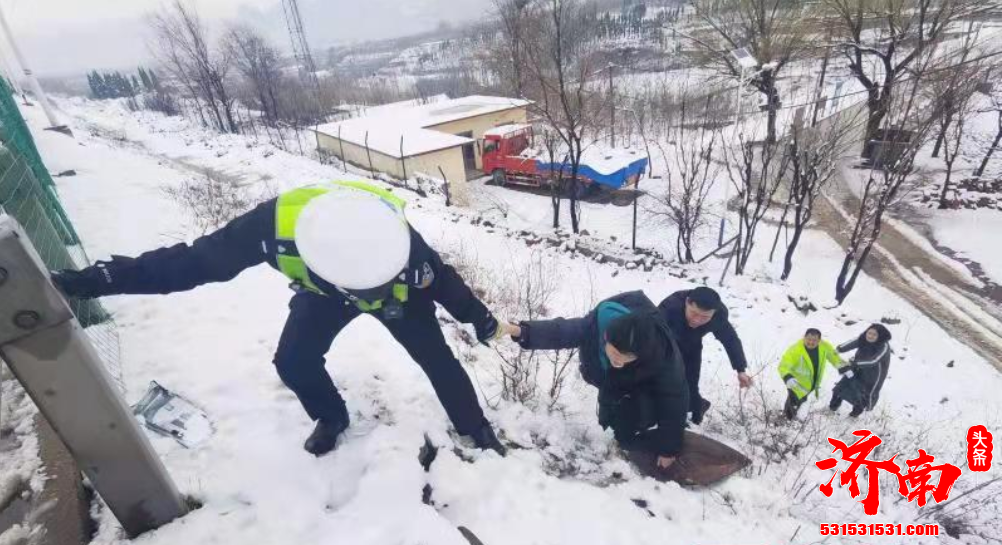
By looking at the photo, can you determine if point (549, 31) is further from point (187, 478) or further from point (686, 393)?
point (187, 478)

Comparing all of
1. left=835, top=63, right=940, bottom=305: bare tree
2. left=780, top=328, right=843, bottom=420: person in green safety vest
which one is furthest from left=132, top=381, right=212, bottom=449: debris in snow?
left=835, top=63, right=940, bottom=305: bare tree

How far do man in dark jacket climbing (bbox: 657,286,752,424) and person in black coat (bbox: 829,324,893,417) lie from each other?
2.04 metres

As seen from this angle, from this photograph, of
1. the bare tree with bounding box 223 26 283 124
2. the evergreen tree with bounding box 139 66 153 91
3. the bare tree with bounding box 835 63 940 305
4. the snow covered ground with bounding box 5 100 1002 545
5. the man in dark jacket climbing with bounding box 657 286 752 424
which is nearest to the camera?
the snow covered ground with bounding box 5 100 1002 545

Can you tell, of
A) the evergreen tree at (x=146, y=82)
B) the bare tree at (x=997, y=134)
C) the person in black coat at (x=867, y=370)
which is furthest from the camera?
the evergreen tree at (x=146, y=82)

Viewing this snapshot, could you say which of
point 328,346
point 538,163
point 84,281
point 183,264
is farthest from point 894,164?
point 84,281

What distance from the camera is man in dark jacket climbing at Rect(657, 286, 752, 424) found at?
3.38 m

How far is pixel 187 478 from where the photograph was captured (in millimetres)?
2260

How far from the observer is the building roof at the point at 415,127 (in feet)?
59.5

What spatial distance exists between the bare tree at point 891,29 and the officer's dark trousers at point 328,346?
41.7ft

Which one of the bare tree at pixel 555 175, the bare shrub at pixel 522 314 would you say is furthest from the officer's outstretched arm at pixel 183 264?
the bare tree at pixel 555 175

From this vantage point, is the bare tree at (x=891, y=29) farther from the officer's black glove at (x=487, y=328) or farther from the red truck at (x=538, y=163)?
the officer's black glove at (x=487, y=328)

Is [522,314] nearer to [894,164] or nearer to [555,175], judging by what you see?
[894,164]

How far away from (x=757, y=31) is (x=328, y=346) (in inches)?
785

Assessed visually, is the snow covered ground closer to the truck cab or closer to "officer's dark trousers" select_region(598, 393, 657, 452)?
"officer's dark trousers" select_region(598, 393, 657, 452)
